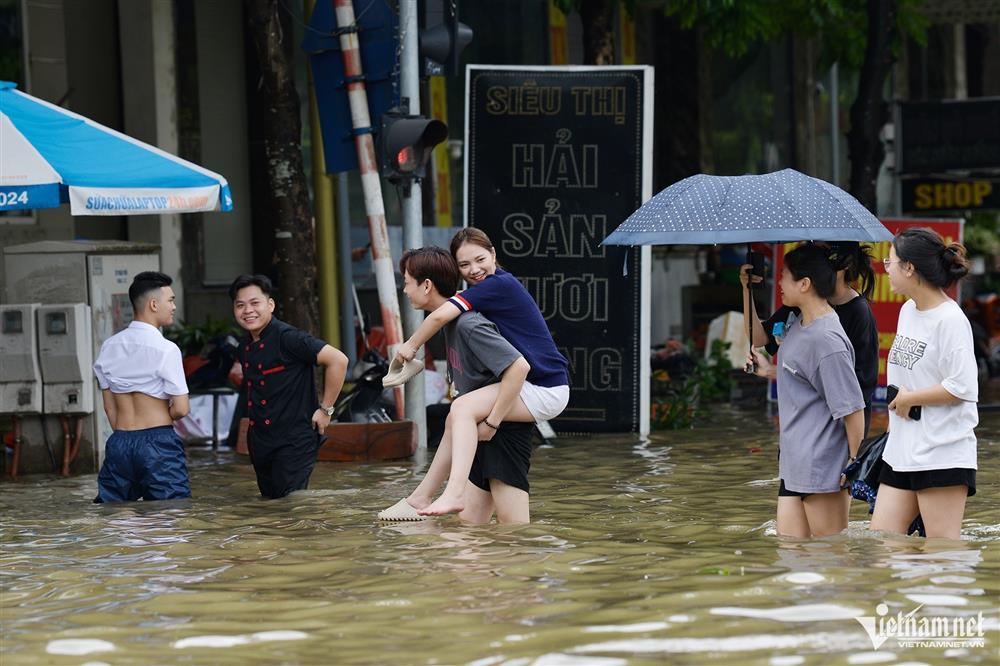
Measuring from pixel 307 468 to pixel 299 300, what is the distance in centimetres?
411

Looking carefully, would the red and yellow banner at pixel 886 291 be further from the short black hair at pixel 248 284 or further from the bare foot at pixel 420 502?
the bare foot at pixel 420 502

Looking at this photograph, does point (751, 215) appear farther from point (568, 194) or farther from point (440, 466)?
point (568, 194)

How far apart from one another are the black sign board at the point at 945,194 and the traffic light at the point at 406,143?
8466 mm

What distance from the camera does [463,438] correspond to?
7.66 metres

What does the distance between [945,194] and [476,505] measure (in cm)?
1229

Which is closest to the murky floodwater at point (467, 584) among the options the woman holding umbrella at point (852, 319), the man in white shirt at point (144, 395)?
the man in white shirt at point (144, 395)

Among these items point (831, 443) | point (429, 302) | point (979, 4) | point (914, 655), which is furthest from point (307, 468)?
point (979, 4)

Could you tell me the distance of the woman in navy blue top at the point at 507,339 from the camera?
301 inches

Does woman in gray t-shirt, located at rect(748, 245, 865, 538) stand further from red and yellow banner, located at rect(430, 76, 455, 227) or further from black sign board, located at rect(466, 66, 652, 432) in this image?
red and yellow banner, located at rect(430, 76, 455, 227)

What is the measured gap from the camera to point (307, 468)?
31.2 feet

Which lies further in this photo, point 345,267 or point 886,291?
point 345,267

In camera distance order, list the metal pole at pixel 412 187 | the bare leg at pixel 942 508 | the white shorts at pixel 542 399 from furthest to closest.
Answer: the metal pole at pixel 412 187 → the white shorts at pixel 542 399 → the bare leg at pixel 942 508

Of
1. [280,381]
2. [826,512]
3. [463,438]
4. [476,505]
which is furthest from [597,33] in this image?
[826,512]

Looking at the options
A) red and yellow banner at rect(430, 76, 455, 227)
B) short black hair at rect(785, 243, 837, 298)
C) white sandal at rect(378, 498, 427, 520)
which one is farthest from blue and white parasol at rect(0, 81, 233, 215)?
red and yellow banner at rect(430, 76, 455, 227)
